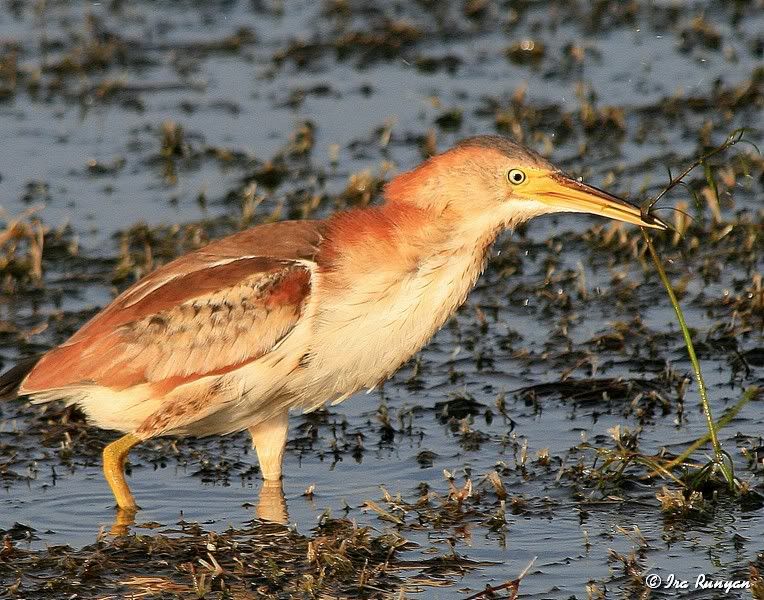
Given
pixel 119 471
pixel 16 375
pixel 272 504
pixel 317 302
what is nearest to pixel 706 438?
pixel 317 302

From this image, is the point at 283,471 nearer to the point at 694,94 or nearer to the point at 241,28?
the point at 694,94

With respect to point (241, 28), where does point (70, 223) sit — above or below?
below

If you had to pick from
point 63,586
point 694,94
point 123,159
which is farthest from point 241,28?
point 63,586

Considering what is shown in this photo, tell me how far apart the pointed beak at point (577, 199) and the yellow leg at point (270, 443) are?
4.29 ft

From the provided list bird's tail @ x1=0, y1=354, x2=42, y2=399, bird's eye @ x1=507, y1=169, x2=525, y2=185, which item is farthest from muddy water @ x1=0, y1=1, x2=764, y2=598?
bird's eye @ x1=507, y1=169, x2=525, y2=185

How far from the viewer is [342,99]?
38.4ft

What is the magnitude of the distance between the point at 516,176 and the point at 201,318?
124cm

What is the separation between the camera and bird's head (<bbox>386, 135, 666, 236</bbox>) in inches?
230

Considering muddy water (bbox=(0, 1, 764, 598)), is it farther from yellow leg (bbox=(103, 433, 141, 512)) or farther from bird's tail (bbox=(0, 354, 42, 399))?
bird's tail (bbox=(0, 354, 42, 399))

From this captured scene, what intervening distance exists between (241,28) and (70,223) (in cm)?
399

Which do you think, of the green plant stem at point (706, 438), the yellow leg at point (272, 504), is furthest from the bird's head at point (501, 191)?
the yellow leg at point (272, 504)

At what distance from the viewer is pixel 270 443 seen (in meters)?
6.33

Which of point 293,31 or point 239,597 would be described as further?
point 293,31

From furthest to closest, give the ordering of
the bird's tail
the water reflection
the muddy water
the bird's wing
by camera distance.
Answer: the bird's tail, the water reflection, the muddy water, the bird's wing
